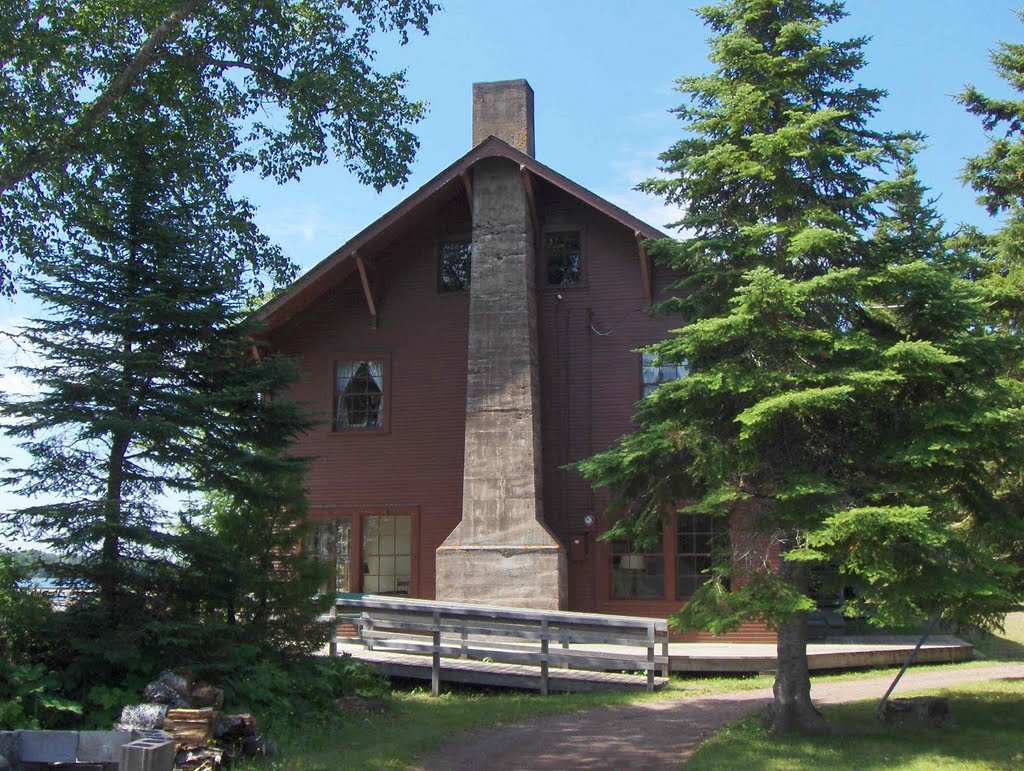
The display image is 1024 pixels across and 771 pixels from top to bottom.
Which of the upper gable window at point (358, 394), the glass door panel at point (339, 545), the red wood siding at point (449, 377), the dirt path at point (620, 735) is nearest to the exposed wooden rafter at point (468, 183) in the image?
the red wood siding at point (449, 377)

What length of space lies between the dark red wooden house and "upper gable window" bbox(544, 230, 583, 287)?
0.04 meters

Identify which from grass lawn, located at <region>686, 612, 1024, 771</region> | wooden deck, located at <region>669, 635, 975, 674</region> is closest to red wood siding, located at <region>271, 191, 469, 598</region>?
wooden deck, located at <region>669, 635, 975, 674</region>

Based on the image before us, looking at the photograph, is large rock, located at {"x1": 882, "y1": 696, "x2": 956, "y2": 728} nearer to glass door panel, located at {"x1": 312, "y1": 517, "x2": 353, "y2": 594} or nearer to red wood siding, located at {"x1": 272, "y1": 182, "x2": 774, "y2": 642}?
red wood siding, located at {"x1": 272, "y1": 182, "x2": 774, "y2": 642}

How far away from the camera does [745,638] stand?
1675 centimetres

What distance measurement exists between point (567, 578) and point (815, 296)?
29.9 feet

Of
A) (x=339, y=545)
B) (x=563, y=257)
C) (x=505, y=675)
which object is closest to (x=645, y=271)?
(x=563, y=257)

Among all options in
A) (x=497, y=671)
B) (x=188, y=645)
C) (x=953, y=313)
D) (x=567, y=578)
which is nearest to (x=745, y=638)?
(x=567, y=578)

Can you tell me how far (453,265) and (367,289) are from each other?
1725mm

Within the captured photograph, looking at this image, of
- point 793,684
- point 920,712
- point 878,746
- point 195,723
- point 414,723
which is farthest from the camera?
point 414,723

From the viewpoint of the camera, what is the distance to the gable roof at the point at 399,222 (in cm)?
1728

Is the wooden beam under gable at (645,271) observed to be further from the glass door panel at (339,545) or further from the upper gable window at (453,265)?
the glass door panel at (339,545)

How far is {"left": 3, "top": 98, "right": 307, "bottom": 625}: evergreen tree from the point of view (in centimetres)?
965

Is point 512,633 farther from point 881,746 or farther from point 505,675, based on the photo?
point 881,746

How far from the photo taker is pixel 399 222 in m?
18.5
